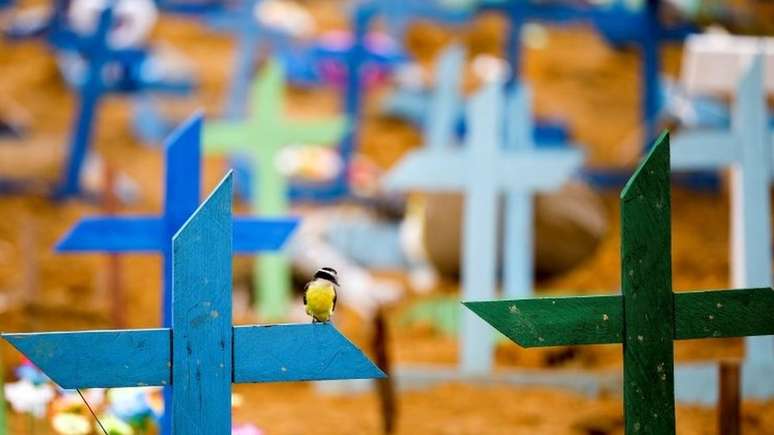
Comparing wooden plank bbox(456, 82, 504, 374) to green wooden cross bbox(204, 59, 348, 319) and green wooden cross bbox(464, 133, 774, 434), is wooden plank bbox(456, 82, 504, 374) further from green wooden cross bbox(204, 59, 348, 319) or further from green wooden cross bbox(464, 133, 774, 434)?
green wooden cross bbox(464, 133, 774, 434)

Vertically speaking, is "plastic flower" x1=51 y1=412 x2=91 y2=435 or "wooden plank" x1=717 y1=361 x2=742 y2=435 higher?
"wooden plank" x1=717 y1=361 x2=742 y2=435

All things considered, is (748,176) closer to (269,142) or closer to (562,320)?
(562,320)

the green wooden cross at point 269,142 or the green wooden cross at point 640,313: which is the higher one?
the green wooden cross at point 269,142

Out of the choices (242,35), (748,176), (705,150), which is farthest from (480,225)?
(242,35)

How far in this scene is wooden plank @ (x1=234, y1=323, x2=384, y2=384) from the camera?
215cm

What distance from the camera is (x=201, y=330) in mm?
2125

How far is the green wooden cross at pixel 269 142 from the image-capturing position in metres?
5.96

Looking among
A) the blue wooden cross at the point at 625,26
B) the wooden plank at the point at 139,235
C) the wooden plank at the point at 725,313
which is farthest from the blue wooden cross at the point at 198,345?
the blue wooden cross at the point at 625,26

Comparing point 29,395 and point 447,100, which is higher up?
point 447,100

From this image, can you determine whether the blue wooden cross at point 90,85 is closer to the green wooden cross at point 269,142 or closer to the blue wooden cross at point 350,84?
the blue wooden cross at point 350,84

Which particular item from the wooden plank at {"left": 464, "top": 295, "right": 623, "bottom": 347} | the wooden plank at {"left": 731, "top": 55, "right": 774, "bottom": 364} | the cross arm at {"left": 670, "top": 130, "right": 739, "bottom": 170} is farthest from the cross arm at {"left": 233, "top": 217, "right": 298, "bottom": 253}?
the wooden plank at {"left": 731, "top": 55, "right": 774, "bottom": 364}

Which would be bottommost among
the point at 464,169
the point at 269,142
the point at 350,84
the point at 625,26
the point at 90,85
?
the point at 464,169

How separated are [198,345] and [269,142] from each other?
13.1 feet

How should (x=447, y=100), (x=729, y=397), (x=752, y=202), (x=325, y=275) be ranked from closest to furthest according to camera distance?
(x=325, y=275) < (x=729, y=397) < (x=752, y=202) < (x=447, y=100)
